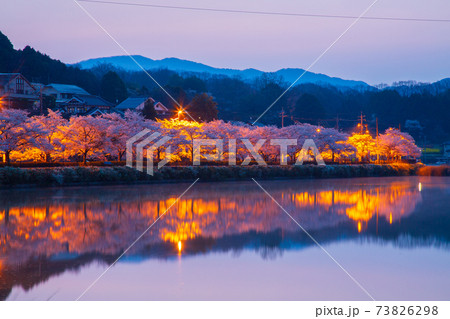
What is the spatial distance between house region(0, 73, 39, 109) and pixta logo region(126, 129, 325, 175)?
22.9 metres

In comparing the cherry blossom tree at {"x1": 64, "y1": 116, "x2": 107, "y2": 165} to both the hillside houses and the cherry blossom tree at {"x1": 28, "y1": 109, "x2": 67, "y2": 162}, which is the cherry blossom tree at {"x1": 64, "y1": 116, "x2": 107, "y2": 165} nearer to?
the cherry blossom tree at {"x1": 28, "y1": 109, "x2": 67, "y2": 162}

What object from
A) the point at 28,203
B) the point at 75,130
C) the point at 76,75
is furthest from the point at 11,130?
the point at 76,75

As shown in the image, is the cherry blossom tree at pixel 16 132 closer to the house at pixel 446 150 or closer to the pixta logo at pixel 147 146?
the pixta logo at pixel 147 146

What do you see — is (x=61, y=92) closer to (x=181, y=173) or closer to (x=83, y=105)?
(x=83, y=105)

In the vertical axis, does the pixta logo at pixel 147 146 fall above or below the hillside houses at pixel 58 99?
below

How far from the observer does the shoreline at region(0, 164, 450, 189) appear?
2552 cm

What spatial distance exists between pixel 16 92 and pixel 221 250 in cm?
4961

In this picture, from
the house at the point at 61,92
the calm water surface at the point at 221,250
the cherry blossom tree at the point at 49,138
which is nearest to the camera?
the calm water surface at the point at 221,250

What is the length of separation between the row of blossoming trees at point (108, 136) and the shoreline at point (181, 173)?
284cm

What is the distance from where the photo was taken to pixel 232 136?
41.5m

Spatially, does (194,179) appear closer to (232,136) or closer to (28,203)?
(232,136)

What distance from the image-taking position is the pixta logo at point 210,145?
3428cm

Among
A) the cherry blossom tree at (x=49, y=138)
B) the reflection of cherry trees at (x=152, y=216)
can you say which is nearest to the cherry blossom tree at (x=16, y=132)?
the cherry blossom tree at (x=49, y=138)
